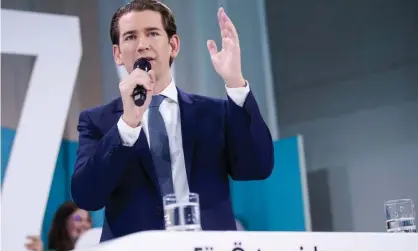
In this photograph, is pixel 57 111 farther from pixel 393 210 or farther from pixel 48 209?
pixel 393 210

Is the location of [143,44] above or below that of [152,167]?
above

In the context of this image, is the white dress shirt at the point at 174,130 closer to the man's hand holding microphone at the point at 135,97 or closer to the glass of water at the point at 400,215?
the man's hand holding microphone at the point at 135,97

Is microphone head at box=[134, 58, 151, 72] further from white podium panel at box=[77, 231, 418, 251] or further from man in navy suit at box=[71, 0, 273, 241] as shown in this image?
white podium panel at box=[77, 231, 418, 251]

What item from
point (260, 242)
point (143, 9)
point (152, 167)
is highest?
point (143, 9)

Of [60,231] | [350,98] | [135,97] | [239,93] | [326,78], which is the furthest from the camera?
[326,78]

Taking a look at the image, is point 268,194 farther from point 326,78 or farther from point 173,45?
point 173,45

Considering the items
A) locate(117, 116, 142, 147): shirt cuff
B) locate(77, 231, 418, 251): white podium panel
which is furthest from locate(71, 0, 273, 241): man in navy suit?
locate(77, 231, 418, 251): white podium panel

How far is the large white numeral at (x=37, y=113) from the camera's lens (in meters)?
3.50

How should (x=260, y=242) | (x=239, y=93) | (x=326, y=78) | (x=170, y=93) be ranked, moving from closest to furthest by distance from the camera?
(x=260, y=242), (x=239, y=93), (x=170, y=93), (x=326, y=78)

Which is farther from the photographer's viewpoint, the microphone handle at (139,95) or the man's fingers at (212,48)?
the man's fingers at (212,48)

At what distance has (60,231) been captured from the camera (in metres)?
3.60

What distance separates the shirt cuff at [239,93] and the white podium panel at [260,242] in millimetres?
361

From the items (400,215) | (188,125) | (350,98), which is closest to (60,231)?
(350,98)

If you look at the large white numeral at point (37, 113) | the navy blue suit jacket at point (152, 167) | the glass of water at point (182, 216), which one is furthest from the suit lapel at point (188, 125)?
the large white numeral at point (37, 113)
